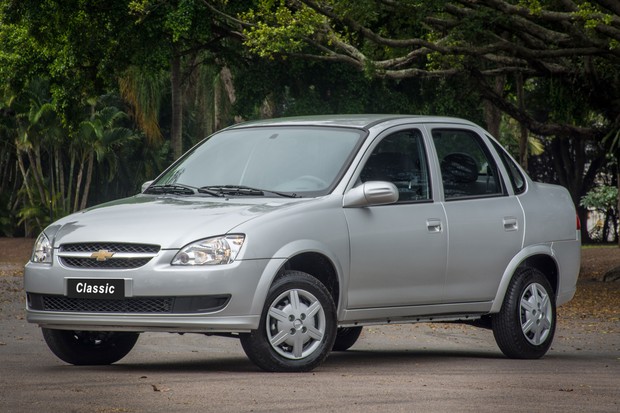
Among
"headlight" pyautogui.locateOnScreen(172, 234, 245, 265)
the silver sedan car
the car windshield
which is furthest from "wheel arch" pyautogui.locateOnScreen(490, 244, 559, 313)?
"headlight" pyautogui.locateOnScreen(172, 234, 245, 265)

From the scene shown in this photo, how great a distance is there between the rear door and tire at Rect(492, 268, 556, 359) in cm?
21

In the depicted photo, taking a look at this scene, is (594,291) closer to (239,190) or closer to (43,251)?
(239,190)

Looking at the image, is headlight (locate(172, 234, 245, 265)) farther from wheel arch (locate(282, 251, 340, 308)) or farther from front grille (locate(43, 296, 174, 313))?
wheel arch (locate(282, 251, 340, 308))

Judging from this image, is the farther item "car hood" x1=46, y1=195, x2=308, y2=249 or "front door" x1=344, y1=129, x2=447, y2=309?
"front door" x1=344, y1=129, x2=447, y2=309

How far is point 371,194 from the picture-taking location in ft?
29.8

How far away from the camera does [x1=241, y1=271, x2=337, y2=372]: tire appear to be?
335 inches

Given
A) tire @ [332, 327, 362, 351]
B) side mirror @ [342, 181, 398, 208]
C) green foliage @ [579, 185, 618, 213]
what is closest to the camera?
side mirror @ [342, 181, 398, 208]

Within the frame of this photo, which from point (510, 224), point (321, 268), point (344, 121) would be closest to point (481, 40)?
point (510, 224)

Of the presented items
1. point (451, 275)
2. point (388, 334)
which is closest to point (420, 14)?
point (388, 334)

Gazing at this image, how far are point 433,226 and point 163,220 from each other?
84.8 inches

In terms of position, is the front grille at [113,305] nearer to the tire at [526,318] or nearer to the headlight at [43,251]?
the headlight at [43,251]

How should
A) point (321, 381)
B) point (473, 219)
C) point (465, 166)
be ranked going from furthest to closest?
point (465, 166) < point (473, 219) < point (321, 381)

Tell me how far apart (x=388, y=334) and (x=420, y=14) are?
6.36 m

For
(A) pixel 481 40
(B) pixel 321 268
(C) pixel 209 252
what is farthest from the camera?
(A) pixel 481 40
